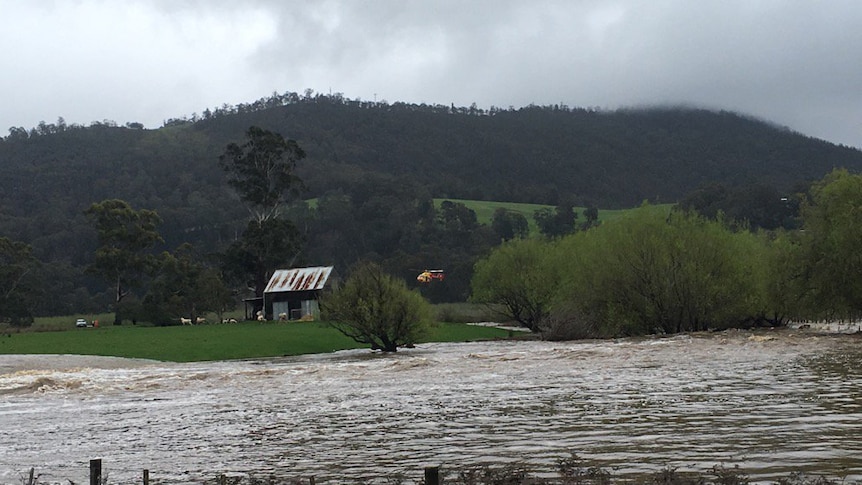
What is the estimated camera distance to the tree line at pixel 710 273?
52.7m

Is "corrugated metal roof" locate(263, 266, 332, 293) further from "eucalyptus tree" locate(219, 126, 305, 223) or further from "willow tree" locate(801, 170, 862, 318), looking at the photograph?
"willow tree" locate(801, 170, 862, 318)

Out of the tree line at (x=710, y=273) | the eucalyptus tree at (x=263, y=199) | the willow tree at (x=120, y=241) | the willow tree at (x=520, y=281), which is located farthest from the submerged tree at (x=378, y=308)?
the eucalyptus tree at (x=263, y=199)

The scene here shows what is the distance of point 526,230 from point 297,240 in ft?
237

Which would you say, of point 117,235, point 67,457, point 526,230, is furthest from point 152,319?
point 526,230

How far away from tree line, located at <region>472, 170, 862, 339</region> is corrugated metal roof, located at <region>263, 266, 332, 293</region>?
102ft

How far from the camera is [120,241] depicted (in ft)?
319

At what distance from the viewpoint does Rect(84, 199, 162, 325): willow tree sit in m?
94.9

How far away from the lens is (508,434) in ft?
61.1

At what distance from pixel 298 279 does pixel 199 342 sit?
Answer: 33.1 meters

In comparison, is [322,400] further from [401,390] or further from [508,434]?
[508,434]

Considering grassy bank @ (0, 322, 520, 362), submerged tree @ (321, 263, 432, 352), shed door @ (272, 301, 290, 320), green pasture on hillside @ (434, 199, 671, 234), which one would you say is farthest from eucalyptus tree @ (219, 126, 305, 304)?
green pasture on hillside @ (434, 199, 671, 234)

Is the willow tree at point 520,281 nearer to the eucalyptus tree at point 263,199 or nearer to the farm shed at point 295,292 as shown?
the farm shed at point 295,292

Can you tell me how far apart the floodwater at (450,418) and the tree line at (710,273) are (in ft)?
37.8

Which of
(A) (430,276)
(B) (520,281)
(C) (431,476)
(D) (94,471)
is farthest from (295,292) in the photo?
(C) (431,476)
